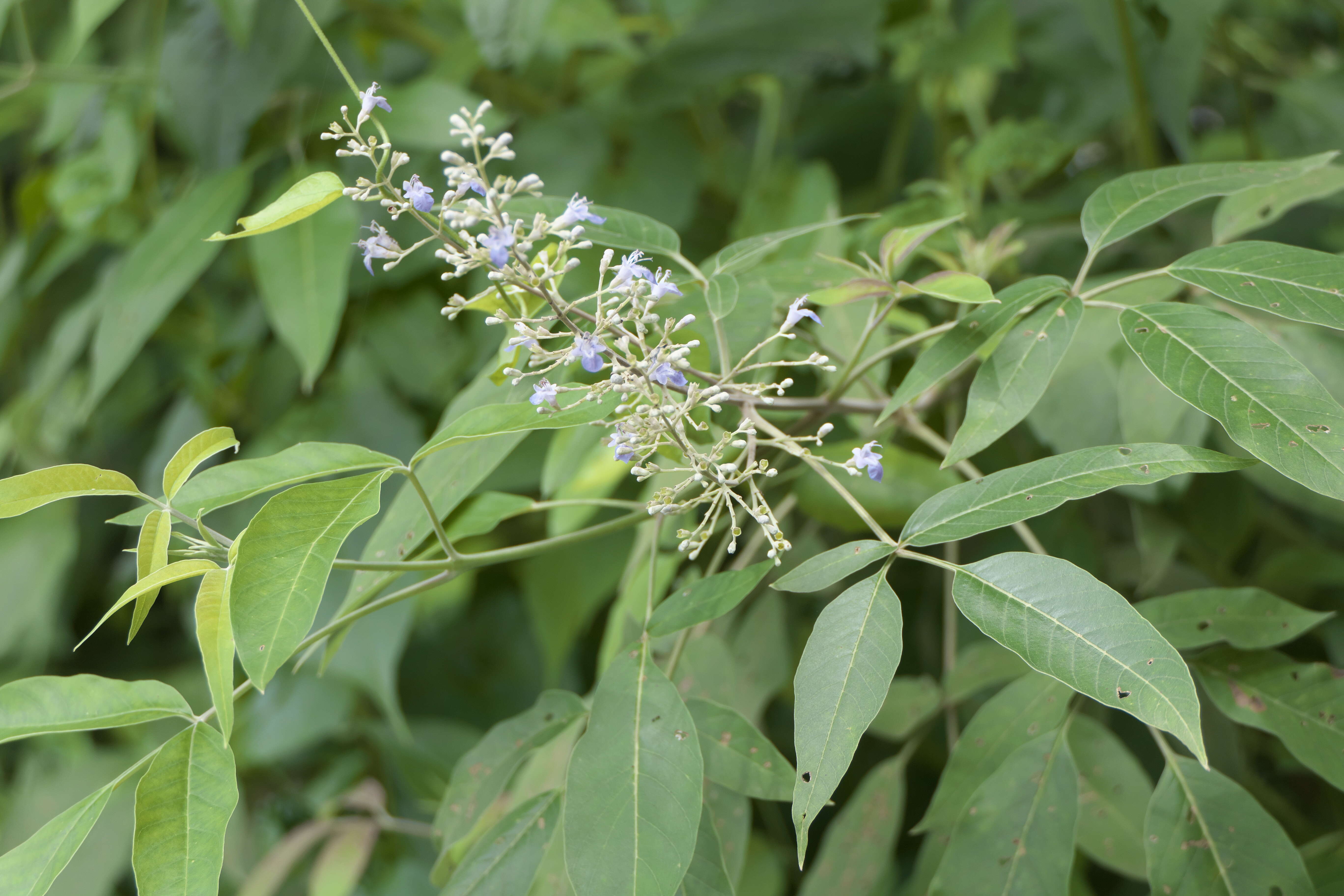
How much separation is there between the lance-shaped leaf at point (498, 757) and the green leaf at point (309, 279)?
1.34 ft

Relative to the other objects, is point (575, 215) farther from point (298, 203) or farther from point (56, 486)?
point (56, 486)

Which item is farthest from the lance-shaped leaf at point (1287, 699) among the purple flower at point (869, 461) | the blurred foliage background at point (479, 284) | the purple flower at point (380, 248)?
the purple flower at point (380, 248)

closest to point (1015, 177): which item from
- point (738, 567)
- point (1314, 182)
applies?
point (1314, 182)

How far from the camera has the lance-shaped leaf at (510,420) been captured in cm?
36

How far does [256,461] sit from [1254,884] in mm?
482

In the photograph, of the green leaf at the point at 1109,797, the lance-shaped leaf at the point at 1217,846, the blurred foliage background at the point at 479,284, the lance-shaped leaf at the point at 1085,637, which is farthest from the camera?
the blurred foliage background at the point at 479,284

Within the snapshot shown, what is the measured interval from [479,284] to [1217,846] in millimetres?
725

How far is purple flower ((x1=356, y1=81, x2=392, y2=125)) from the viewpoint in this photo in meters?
A: 0.34

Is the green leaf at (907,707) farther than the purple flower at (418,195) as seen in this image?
Yes

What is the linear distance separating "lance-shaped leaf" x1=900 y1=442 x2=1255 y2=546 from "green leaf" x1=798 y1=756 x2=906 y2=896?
272mm

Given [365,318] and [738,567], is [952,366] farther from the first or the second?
[365,318]

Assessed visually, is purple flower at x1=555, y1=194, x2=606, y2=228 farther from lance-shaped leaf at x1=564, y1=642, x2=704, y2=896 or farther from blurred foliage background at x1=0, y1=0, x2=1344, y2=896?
blurred foliage background at x1=0, y1=0, x2=1344, y2=896

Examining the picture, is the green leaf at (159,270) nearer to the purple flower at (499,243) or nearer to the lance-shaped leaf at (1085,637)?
the purple flower at (499,243)

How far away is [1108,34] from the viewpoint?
0.79 metres
